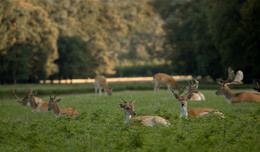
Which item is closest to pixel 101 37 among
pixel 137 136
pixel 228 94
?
pixel 228 94

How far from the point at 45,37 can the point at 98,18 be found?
64.0 feet

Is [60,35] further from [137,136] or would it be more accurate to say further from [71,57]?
[137,136]

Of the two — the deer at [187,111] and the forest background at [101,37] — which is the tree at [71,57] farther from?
the deer at [187,111]

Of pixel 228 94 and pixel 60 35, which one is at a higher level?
pixel 60 35

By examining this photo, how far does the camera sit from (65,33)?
58.7 metres

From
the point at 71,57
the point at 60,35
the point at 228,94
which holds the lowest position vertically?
the point at 228,94

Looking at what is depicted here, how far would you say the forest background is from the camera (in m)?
36.1

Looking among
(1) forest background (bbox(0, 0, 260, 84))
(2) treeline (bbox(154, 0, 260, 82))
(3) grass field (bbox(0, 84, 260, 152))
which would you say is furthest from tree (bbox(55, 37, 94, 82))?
(3) grass field (bbox(0, 84, 260, 152))

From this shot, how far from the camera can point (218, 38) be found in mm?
38344

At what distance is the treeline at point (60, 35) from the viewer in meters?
46.2

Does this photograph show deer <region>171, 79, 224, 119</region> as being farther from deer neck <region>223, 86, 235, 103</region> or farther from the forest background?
the forest background

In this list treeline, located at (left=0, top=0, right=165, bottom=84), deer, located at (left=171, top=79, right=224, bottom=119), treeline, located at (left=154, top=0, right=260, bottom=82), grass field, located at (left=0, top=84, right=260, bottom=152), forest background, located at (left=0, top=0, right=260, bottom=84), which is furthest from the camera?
treeline, located at (left=0, top=0, right=165, bottom=84)

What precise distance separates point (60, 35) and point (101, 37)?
10.4 m

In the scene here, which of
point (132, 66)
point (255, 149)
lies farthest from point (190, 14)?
point (255, 149)
